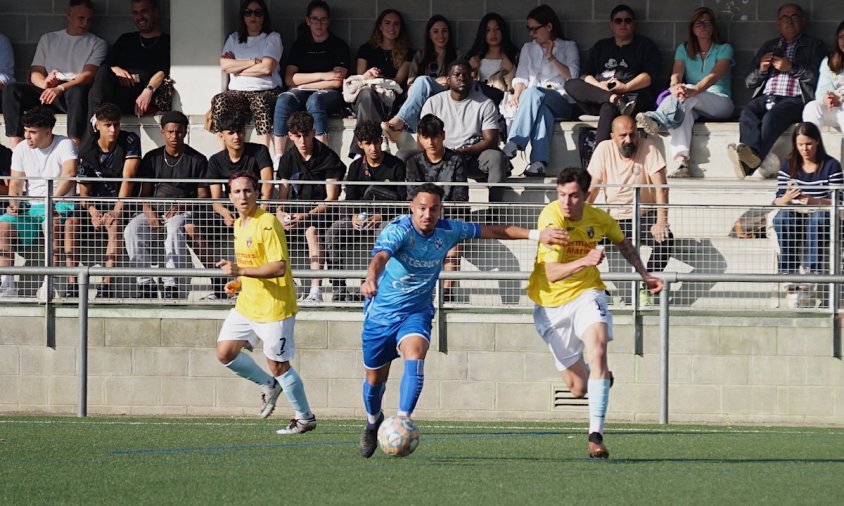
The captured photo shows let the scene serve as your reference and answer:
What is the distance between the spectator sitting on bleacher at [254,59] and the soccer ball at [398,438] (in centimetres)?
765

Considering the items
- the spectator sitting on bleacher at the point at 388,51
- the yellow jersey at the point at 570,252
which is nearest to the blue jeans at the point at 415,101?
the spectator sitting on bleacher at the point at 388,51

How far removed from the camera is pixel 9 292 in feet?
44.7

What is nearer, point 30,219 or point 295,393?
point 295,393

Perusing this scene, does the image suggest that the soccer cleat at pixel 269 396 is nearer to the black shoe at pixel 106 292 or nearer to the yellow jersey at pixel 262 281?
the yellow jersey at pixel 262 281

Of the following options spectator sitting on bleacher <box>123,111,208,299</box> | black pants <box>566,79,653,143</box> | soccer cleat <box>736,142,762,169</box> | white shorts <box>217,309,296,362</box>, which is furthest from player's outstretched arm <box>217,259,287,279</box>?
soccer cleat <box>736,142,762,169</box>

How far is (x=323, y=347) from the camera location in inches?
528

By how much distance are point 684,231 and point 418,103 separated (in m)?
3.57

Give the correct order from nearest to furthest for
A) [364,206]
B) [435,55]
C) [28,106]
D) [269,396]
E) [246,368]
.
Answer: [246,368] < [269,396] < [364,206] < [28,106] < [435,55]

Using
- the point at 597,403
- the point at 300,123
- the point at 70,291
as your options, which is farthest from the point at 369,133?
the point at 597,403

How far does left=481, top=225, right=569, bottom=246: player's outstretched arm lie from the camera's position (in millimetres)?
9133

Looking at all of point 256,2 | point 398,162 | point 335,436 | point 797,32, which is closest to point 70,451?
point 335,436

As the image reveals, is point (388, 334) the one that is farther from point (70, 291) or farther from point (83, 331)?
point (70, 291)

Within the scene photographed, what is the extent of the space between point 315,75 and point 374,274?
759 centimetres

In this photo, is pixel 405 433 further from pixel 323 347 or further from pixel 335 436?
pixel 323 347
